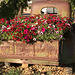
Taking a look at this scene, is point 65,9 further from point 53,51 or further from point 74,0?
point 74,0

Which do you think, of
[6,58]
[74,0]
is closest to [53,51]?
[6,58]

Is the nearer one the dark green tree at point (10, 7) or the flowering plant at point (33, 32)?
the flowering plant at point (33, 32)

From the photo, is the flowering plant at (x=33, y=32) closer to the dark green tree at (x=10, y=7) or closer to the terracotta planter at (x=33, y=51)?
the terracotta planter at (x=33, y=51)

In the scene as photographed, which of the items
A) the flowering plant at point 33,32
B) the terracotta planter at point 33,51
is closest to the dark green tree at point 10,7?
the flowering plant at point 33,32

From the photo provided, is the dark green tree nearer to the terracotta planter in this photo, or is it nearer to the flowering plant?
the flowering plant

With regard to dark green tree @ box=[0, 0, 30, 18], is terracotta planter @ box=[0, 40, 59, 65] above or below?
below

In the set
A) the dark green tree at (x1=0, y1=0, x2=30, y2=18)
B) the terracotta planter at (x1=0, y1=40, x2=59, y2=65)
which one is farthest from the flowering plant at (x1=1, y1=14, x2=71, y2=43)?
the dark green tree at (x1=0, y1=0, x2=30, y2=18)

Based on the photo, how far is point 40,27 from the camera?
3168 mm

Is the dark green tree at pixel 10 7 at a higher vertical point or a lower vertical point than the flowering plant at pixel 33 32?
higher

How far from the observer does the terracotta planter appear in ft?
9.66

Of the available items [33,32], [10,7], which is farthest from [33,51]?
[10,7]

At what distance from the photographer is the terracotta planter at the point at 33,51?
116 inches

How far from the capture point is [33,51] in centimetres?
303

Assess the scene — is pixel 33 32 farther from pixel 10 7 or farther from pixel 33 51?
pixel 10 7
